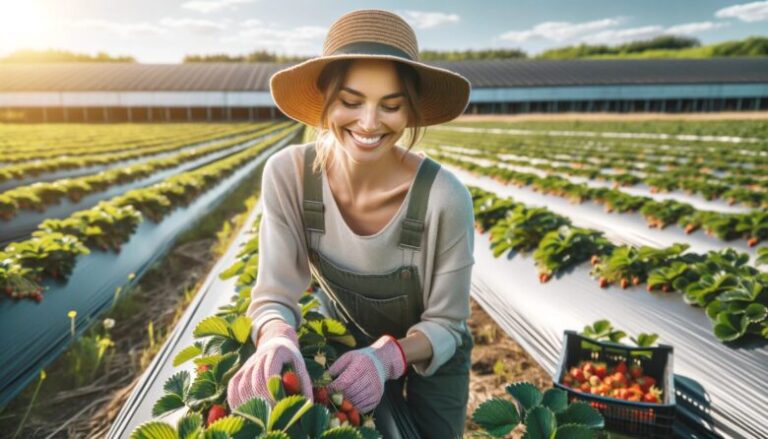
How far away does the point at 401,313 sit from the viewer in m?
2.26

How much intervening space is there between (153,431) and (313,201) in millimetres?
1013

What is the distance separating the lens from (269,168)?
2.12 meters

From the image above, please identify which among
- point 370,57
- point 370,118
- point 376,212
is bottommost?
point 376,212

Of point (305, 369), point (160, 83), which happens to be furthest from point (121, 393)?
point (160, 83)

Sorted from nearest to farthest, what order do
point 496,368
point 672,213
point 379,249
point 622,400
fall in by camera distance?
point 379,249 < point 622,400 < point 496,368 < point 672,213

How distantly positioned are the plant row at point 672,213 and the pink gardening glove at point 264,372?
15.5 ft

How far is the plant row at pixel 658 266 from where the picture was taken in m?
2.94

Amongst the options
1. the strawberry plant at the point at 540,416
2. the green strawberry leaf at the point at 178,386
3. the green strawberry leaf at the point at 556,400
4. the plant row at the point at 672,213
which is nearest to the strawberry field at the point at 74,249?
the green strawberry leaf at the point at 178,386

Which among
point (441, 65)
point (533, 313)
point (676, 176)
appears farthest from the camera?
point (441, 65)

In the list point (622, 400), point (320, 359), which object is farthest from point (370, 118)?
point (622, 400)

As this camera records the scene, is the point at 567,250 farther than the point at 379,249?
Yes

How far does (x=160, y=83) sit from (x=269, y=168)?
44.4m

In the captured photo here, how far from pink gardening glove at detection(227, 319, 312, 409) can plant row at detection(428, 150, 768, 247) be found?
15.5ft

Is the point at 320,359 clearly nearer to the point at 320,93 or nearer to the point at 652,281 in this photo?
the point at 320,93
